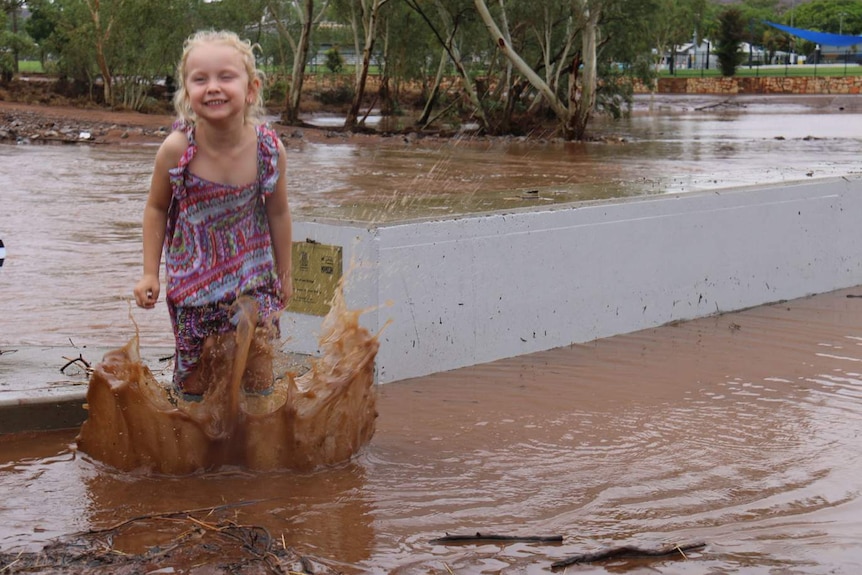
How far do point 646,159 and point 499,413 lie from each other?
65.6ft

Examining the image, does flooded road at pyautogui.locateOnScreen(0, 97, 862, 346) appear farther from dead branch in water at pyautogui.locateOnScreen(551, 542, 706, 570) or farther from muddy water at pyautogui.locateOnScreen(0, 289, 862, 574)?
dead branch in water at pyautogui.locateOnScreen(551, 542, 706, 570)

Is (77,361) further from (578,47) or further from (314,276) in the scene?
(578,47)

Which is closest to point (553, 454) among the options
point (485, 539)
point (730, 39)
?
point (485, 539)

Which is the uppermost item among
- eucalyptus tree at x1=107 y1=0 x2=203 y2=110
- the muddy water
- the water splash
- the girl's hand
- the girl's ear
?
eucalyptus tree at x1=107 y1=0 x2=203 y2=110

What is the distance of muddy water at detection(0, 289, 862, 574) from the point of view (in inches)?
172

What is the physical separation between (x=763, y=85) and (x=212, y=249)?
72.1 metres

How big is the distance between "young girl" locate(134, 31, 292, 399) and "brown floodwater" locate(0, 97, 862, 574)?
0.76 metres

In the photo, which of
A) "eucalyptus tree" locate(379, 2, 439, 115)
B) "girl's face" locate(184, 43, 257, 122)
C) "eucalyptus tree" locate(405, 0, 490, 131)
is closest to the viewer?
"girl's face" locate(184, 43, 257, 122)

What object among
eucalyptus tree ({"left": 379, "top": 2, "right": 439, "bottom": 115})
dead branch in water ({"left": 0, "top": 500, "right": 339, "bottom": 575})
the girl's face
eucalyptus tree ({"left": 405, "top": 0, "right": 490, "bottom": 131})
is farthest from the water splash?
eucalyptus tree ({"left": 379, "top": 2, "right": 439, "bottom": 115})

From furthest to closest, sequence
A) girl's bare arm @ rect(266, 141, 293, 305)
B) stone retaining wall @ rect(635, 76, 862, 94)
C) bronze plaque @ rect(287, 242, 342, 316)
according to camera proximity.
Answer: stone retaining wall @ rect(635, 76, 862, 94)
bronze plaque @ rect(287, 242, 342, 316)
girl's bare arm @ rect(266, 141, 293, 305)

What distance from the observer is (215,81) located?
449 cm

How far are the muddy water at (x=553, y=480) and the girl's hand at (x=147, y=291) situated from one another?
80cm

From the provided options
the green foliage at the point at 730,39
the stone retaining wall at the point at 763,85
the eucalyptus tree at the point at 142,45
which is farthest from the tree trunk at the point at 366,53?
the green foliage at the point at 730,39

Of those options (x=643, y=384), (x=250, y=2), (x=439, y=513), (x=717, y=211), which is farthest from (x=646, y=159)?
(x=250, y=2)
